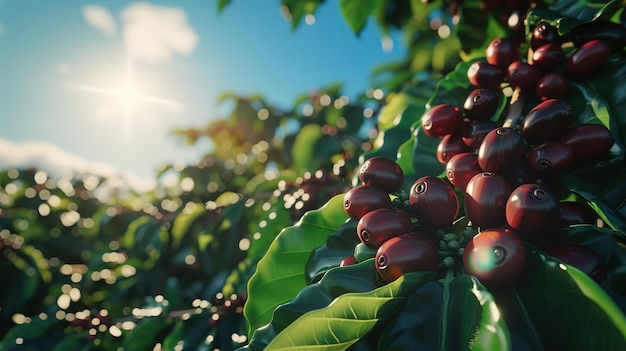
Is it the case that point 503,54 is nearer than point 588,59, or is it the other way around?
point 588,59

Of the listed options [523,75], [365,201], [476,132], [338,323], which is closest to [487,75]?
[523,75]

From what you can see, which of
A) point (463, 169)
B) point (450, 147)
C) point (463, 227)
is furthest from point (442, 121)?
point (463, 227)

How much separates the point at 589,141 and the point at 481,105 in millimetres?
287

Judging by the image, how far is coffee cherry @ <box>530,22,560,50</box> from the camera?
1.32 m

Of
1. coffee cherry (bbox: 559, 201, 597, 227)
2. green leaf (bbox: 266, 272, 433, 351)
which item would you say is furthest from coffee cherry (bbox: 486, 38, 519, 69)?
green leaf (bbox: 266, 272, 433, 351)

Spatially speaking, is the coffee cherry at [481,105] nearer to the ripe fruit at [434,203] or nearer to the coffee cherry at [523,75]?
the coffee cherry at [523,75]

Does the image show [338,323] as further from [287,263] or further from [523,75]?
[523,75]

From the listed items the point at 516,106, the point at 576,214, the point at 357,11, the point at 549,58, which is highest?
the point at 357,11

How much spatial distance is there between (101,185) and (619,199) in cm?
446

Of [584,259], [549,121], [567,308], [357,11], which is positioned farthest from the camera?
[357,11]

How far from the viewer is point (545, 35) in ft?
4.34

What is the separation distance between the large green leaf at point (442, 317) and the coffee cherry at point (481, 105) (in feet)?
1.85

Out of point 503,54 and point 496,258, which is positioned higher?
point 503,54

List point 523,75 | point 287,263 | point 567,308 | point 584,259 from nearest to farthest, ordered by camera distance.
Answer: point 567,308
point 584,259
point 287,263
point 523,75
